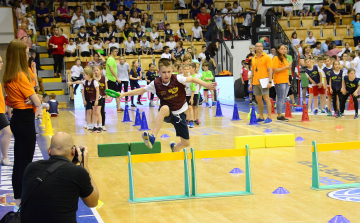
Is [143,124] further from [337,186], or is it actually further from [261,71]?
[337,186]

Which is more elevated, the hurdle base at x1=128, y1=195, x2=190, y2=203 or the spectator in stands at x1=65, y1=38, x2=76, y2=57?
the spectator in stands at x1=65, y1=38, x2=76, y2=57

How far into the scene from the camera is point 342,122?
12258mm

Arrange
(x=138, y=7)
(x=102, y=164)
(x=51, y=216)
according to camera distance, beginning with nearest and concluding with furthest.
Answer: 1. (x=51, y=216)
2. (x=102, y=164)
3. (x=138, y=7)

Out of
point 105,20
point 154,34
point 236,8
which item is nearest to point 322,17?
point 236,8

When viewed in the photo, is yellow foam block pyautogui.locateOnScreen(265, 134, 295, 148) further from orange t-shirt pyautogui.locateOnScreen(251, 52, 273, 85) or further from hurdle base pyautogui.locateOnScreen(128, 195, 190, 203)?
hurdle base pyautogui.locateOnScreen(128, 195, 190, 203)

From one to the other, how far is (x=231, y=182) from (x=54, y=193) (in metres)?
3.69

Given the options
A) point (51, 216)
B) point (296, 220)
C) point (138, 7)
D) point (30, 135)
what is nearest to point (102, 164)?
point (30, 135)

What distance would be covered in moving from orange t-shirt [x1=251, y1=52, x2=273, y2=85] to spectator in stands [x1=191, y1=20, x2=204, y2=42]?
1122 centimetres

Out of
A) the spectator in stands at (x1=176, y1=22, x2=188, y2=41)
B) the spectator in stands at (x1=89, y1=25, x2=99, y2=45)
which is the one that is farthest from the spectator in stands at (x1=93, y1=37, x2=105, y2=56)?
the spectator in stands at (x1=176, y1=22, x2=188, y2=41)

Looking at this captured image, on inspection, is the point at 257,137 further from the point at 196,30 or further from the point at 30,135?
the point at 196,30

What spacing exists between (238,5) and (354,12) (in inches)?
252

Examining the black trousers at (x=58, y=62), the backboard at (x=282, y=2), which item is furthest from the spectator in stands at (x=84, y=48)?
the backboard at (x=282, y=2)

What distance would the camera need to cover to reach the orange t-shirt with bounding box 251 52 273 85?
12078 millimetres

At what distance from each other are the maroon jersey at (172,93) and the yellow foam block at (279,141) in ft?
9.03
